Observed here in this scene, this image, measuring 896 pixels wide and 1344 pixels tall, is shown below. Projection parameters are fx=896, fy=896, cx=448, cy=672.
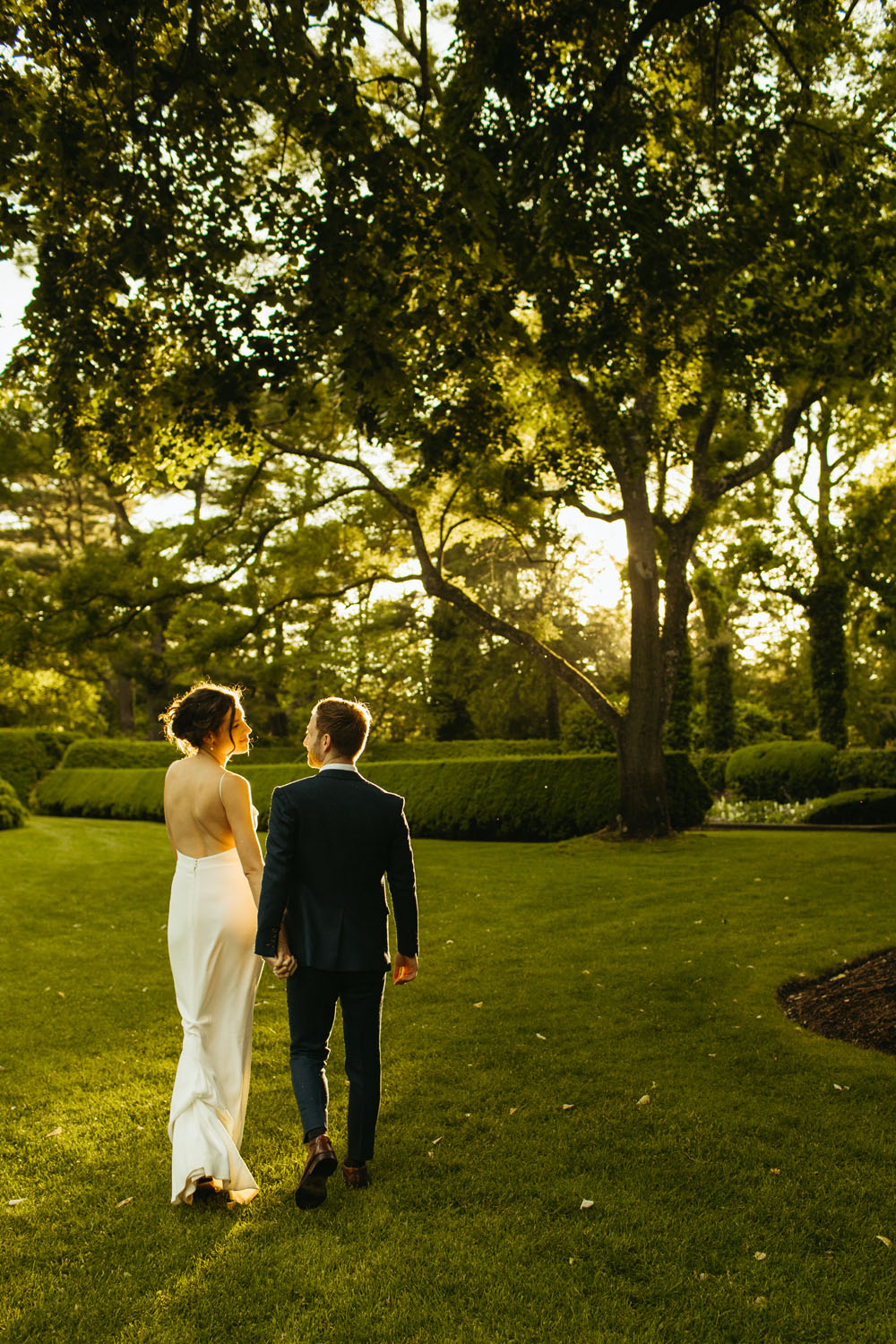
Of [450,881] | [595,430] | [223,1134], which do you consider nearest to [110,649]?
[450,881]

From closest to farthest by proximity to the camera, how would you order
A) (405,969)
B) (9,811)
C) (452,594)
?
(405,969)
(452,594)
(9,811)

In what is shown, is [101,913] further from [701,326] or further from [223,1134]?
[701,326]

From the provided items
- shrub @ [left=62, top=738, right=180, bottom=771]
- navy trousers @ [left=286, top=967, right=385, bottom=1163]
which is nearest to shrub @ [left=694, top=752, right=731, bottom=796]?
shrub @ [left=62, top=738, right=180, bottom=771]

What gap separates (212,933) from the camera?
371 cm

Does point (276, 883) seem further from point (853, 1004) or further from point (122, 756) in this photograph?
point (122, 756)

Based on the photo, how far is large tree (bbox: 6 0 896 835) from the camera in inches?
247

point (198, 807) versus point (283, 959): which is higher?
point (198, 807)

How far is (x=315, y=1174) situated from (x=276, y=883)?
115 centimetres

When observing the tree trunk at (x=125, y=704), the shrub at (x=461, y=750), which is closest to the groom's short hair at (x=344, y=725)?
the shrub at (x=461, y=750)

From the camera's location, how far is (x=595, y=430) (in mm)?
11016

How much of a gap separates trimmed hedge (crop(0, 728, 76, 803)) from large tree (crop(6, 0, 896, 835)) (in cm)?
1715

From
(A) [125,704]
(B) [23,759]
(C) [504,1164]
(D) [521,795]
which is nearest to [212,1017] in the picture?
(C) [504,1164]

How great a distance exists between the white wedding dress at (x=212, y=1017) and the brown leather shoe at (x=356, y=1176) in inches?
14.8

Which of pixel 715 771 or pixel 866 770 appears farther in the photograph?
pixel 715 771
